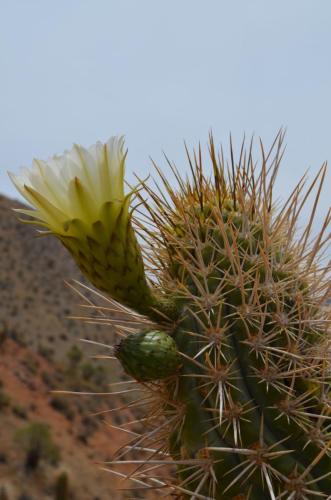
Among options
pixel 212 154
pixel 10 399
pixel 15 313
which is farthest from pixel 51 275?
pixel 212 154

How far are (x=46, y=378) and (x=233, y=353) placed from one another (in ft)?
77.7

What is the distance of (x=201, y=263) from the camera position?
199 cm

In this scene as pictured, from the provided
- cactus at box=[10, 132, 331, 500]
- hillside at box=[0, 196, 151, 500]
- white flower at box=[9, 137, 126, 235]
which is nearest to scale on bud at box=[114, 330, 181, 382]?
cactus at box=[10, 132, 331, 500]

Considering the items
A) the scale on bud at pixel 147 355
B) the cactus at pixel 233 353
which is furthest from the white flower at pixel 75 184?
the scale on bud at pixel 147 355

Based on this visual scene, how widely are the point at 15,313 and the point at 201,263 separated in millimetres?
29053

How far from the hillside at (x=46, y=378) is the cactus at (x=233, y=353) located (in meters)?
7.45

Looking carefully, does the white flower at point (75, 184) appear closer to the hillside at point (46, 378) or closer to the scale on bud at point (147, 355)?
the scale on bud at point (147, 355)

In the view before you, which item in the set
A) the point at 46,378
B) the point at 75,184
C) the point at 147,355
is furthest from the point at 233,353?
the point at 46,378

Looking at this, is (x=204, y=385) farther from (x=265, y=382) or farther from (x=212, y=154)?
(x=212, y=154)

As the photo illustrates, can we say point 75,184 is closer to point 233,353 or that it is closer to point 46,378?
point 233,353

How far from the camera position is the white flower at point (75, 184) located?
173cm

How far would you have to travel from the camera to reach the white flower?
1732 mm

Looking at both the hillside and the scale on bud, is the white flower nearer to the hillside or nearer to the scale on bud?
the scale on bud

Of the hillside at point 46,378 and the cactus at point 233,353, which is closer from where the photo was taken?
the cactus at point 233,353
